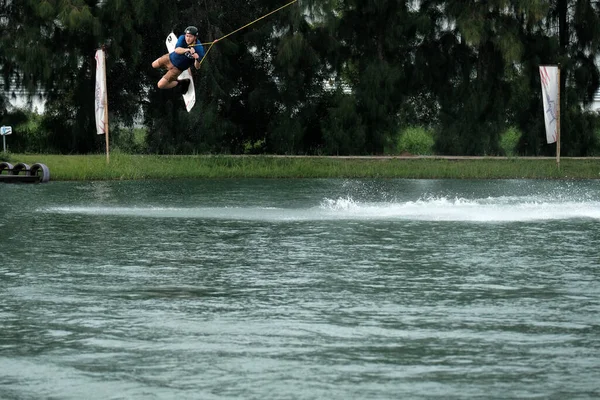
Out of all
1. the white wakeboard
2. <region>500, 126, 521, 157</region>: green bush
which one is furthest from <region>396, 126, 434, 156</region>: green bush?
the white wakeboard

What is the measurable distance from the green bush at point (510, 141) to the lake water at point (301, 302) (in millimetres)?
15791

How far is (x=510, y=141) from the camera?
4406 centimetres

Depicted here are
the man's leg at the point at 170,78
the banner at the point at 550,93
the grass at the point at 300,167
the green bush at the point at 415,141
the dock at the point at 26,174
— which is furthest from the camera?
the green bush at the point at 415,141

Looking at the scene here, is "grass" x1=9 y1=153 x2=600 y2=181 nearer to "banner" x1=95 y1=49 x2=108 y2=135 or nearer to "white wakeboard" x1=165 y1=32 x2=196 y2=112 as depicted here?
"banner" x1=95 y1=49 x2=108 y2=135

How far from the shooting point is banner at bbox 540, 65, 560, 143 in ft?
114

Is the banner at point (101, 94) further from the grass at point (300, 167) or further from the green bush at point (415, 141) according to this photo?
the green bush at point (415, 141)

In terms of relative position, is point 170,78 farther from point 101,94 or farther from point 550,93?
point 550,93

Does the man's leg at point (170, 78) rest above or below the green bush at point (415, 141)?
above

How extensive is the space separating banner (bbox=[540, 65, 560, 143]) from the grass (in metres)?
0.96

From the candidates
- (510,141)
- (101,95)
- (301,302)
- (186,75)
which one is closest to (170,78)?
(186,75)

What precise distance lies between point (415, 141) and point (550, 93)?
7798mm

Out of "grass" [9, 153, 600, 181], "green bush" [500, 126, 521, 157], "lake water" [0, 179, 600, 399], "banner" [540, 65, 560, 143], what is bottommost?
"lake water" [0, 179, 600, 399]

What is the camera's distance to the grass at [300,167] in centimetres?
3259

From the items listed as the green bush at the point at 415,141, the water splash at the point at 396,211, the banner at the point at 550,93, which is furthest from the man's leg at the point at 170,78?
the green bush at the point at 415,141
